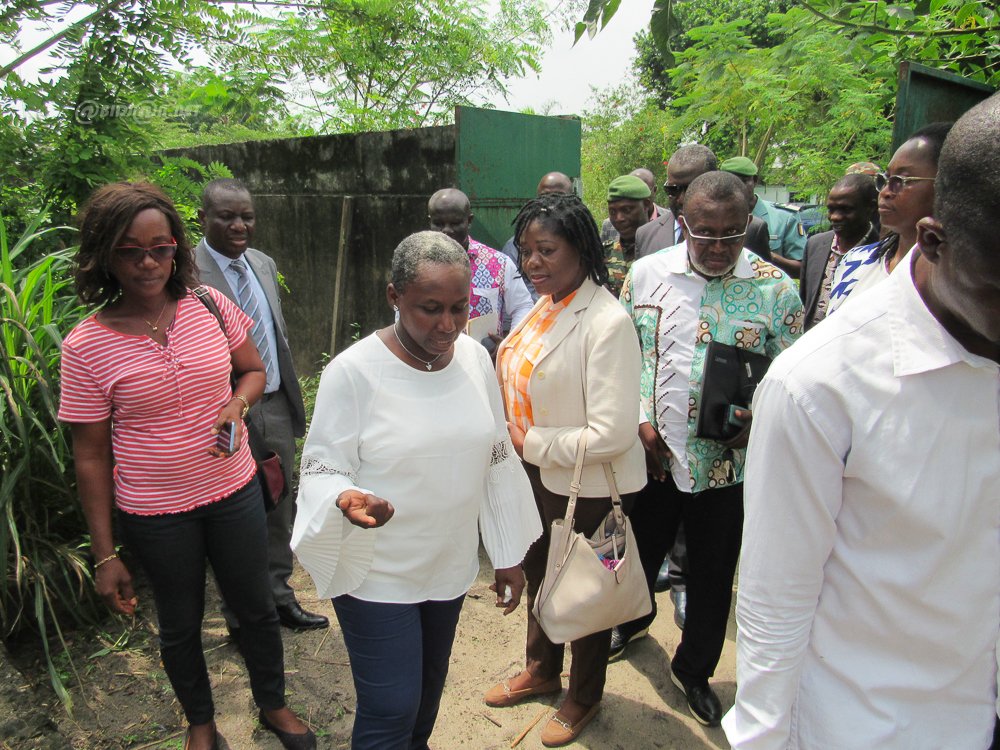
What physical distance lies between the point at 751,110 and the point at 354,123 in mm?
4361

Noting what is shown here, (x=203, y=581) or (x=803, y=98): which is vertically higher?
(x=803, y=98)

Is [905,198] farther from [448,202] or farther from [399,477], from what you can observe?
[448,202]

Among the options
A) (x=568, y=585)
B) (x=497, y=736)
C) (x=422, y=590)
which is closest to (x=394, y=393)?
(x=422, y=590)

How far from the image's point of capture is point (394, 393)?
6.63ft

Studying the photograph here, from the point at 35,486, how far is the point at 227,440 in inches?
51.2

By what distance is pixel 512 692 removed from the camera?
2.98m

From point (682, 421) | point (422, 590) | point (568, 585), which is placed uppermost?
point (682, 421)

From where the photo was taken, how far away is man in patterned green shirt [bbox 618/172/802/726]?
8.65 feet

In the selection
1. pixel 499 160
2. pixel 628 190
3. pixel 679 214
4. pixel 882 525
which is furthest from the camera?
pixel 499 160

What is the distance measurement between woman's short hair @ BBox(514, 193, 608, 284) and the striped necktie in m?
1.36

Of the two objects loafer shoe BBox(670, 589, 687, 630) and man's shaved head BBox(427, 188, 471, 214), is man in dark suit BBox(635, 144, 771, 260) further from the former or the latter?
loafer shoe BBox(670, 589, 687, 630)

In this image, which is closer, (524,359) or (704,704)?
(524,359)

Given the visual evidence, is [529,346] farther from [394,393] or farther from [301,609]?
[301,609]

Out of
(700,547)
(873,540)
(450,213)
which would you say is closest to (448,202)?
(450,213)
